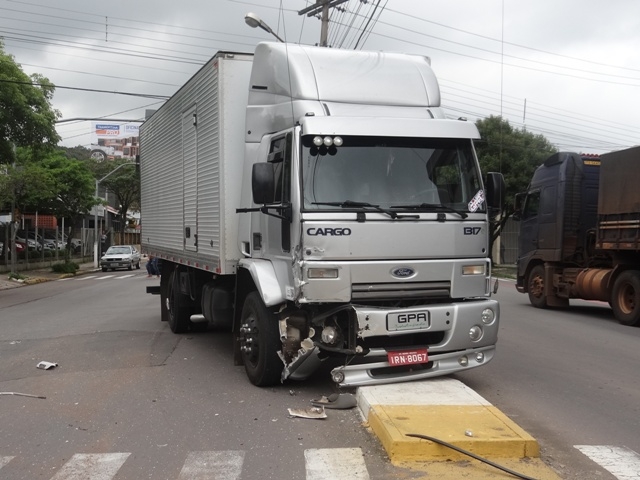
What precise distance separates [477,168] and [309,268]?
2143 millimetres

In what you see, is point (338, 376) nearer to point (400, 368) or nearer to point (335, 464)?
point (400, 368)

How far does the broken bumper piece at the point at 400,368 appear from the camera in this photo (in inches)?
245

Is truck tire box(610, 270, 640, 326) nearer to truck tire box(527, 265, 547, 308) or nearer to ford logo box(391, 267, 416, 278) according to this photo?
truck tire box(527, 265, 547, 308)

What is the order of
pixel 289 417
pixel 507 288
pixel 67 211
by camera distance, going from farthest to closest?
pixel 67 211
pixel 507 288
pixel 289 417

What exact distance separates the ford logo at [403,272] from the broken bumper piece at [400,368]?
2.47ft

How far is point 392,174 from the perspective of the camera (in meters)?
6.45

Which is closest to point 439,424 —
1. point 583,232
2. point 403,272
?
point 403,272

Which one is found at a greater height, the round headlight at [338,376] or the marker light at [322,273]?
the marker light at [322,273]

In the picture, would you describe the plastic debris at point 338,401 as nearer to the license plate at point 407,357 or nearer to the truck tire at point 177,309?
the license plate at point 407,357

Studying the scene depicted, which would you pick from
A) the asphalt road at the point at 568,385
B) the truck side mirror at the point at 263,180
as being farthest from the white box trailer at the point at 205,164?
the asphalt road at the point at 568,385

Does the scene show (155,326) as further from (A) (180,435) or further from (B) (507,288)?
(B) (507,288)

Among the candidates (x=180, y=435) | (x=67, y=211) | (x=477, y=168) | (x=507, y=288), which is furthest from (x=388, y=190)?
(x=67, y=211)

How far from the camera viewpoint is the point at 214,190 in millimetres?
7895

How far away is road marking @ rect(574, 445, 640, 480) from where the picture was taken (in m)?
4.59
